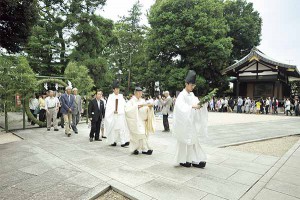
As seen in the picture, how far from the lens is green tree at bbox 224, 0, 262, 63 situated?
30391mm

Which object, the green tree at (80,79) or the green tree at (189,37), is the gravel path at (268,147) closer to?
the green tree at (80,79)

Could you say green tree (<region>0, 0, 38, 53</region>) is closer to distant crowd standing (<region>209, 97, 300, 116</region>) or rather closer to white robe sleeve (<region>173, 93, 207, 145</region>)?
white robe sleeve (<region>173, 93, 207, 145</region>)

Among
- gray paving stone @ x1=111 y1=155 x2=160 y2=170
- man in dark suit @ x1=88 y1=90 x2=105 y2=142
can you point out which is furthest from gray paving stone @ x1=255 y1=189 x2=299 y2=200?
man in dark suit @ x1=88 y1=90 x2=105 y2=142

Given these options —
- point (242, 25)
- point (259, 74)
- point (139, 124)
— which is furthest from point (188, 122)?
point (242, 25)

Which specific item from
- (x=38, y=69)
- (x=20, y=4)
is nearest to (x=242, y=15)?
(x=38, y=69)

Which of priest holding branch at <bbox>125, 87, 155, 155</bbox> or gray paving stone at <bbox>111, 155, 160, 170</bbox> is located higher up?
priest holding branch at <bbox>125, 87, 155, 155</bbox>

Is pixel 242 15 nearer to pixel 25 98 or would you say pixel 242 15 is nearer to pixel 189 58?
pixel 189 58

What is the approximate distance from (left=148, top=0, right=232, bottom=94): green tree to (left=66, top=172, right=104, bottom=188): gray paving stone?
20.1 meters

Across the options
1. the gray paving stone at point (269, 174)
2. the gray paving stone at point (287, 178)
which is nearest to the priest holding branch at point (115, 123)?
the gray paving stone at point (269, 174)

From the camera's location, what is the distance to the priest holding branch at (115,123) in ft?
24.8

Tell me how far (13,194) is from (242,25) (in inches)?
1252

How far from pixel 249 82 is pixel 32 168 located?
999 inches

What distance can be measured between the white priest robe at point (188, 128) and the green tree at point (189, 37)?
18849 millimetres

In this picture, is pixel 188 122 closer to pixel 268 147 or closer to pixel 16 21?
pixel 268 147
